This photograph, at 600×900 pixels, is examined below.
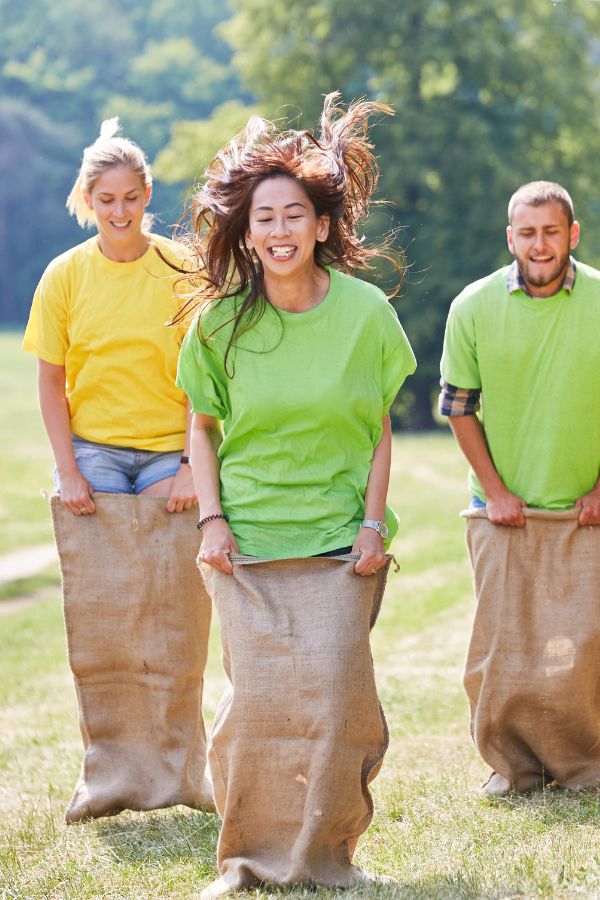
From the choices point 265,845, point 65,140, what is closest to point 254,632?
point 265,845

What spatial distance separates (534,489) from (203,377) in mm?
1534

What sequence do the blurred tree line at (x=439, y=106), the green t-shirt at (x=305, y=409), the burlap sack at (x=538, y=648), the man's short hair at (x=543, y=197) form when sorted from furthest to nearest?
1. the blurred tree line at (x=439, y=106)
2. the burlap sack at (x=538, y=648)
3. the man's short hair at (x=543, y=197)
4. the green t-shirt at (x=305, y=409)

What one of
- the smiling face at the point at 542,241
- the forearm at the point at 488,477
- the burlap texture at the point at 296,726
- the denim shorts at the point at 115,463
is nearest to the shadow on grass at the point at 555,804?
the burlap texture at the point at 296,726

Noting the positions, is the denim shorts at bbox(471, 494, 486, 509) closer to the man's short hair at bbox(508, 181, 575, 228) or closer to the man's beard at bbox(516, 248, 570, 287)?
the man's beard at bbox(516, 248, 570, 287)

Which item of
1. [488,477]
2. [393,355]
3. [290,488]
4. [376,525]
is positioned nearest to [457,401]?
[488,477]

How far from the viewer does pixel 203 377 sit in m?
4.71

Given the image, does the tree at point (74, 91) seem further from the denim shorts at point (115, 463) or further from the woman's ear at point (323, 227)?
the woman's ear at point (323, 227)

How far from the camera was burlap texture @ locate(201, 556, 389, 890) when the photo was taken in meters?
4.41

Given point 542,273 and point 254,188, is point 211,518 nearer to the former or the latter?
point 254,188

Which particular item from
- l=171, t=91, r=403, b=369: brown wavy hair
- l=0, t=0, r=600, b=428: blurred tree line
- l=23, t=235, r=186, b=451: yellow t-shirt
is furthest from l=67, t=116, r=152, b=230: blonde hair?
l=0, t=0, r=600, b=428: blurred tree line

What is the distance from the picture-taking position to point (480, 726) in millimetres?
5711

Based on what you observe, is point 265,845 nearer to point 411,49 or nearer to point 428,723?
point 428,723

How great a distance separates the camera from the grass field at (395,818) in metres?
4.48

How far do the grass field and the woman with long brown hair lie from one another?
0.29m
